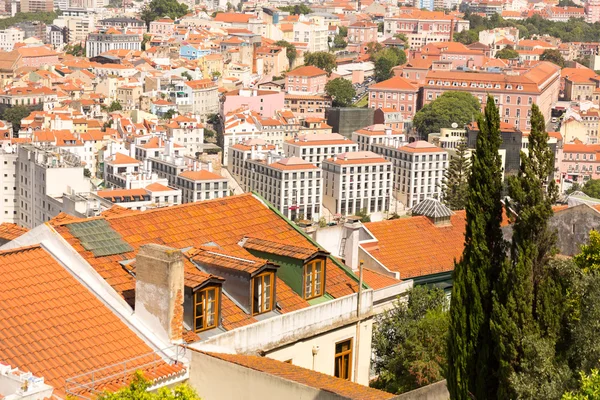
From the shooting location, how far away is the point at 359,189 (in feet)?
342

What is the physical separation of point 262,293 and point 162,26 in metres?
184

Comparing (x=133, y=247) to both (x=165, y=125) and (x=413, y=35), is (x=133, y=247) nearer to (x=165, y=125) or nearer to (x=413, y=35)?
(x=165, y=125)

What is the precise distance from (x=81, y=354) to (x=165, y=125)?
104089 millimetres

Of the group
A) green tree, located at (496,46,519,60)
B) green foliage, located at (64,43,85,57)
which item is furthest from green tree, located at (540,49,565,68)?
green foliage, located at (64,43,85,57)

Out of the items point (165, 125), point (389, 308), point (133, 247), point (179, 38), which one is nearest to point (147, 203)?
point (165, 125)

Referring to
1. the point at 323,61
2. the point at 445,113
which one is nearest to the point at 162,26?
the point at 323,61

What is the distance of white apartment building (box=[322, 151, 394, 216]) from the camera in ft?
340

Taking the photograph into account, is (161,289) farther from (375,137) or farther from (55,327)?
(375,137)

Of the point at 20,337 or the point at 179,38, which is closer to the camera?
the point at 20,337

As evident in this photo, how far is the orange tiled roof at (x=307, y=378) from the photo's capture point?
14.1 m

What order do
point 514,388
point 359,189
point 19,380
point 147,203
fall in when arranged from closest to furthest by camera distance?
1. point 19,380
2. point 514,388
3. point 147,203
4. point 359,189

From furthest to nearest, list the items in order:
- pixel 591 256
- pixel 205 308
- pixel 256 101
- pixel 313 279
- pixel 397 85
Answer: pixel 397 85 < pixel 256 101 < pixel 591 256 < pixel 313 279 < pixel 205 308

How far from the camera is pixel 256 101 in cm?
13350

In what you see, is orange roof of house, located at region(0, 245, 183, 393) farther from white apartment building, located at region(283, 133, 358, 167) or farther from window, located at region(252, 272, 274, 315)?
white apartment building, located at region(283, 133, 358, 167)
